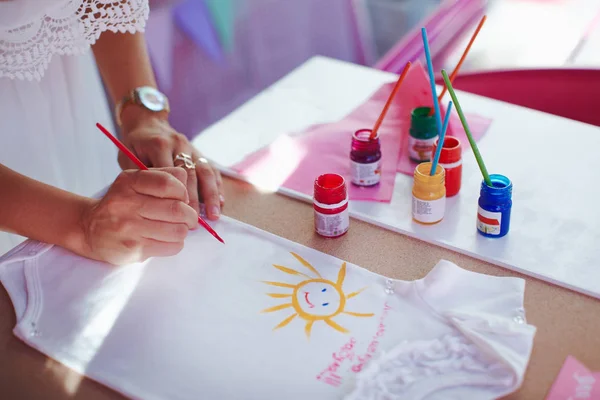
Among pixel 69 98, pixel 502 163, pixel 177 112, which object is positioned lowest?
pixel 177 112

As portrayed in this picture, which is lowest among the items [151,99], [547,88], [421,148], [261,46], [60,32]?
[261,46]

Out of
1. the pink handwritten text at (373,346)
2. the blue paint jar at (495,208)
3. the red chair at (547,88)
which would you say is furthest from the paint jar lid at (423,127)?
the pink handwritten text at (373,346)

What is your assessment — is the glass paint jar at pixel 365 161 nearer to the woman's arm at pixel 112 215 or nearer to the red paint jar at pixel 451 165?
the red paint jar at pixel 451 165

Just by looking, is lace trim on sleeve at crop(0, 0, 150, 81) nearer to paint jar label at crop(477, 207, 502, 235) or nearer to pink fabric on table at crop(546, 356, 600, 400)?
paint jar label at crop(477, 207, 502, 235)

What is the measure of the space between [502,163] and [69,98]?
872mm

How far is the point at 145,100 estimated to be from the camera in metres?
1.27

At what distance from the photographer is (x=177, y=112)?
209 cm

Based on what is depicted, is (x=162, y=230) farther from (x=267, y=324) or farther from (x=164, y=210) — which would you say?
(x=267, y=324)

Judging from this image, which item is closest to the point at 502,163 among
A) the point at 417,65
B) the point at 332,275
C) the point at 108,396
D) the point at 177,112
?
the point at 417,65

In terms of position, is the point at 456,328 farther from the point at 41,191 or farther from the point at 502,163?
the point at 41,191

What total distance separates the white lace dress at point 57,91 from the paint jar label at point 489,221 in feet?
2.34

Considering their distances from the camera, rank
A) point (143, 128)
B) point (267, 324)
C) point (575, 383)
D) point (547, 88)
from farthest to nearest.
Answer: point (547, 88) < point (143, 128) < point (267, 324) < point (575, 383)

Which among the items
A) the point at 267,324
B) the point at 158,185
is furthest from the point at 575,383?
the point at 158,185

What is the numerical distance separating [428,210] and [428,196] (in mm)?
26
